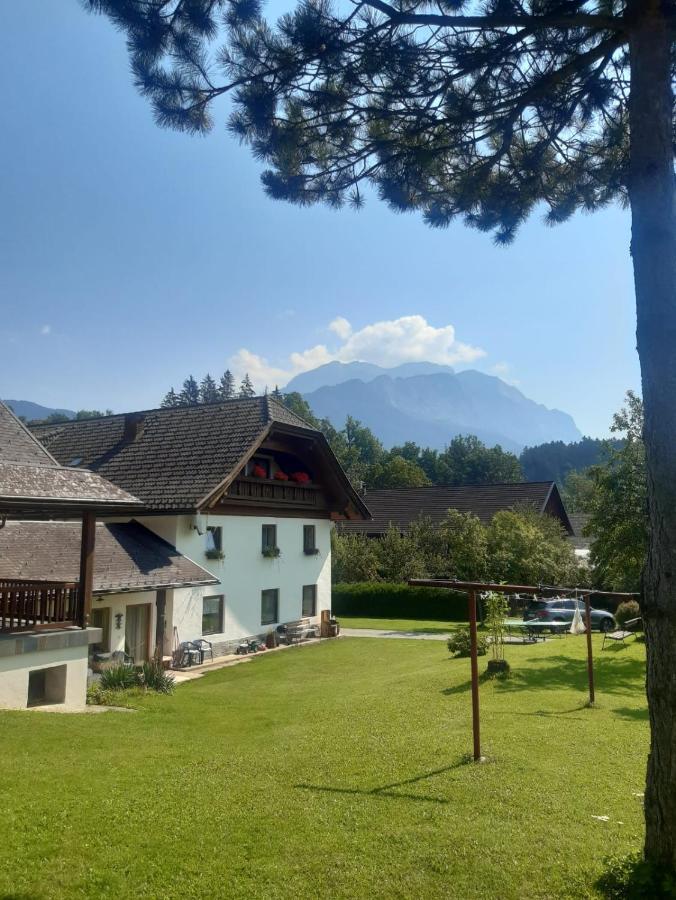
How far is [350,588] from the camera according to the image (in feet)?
110

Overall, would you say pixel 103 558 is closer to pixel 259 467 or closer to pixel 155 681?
pixel 155 681

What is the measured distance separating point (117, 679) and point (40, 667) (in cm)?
276

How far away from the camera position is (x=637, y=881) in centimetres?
407

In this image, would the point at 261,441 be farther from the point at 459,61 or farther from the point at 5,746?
the point at 459,61

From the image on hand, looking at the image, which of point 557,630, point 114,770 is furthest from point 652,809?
point 557,630

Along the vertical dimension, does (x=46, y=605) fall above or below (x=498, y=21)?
below

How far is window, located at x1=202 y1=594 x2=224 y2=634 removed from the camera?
20.6m

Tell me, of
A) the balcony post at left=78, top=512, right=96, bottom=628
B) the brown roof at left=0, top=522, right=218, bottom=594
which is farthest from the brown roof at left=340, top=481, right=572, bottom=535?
the balcony post at left=78, top=512, right=96, bottom=628

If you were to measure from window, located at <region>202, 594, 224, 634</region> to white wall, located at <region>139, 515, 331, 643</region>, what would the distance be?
0.17 meters

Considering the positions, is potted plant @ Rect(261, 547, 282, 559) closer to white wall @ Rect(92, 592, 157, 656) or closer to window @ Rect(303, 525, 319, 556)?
window @ Rect(303, 525, 319, 556)

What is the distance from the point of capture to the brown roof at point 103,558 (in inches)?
611

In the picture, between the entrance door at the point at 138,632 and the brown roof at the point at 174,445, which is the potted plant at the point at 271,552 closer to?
the brown roof at the point at 174,445

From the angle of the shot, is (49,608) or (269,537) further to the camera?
(269,537)

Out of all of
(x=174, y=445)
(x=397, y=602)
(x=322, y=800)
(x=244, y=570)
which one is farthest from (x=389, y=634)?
(x=322, y=800)
